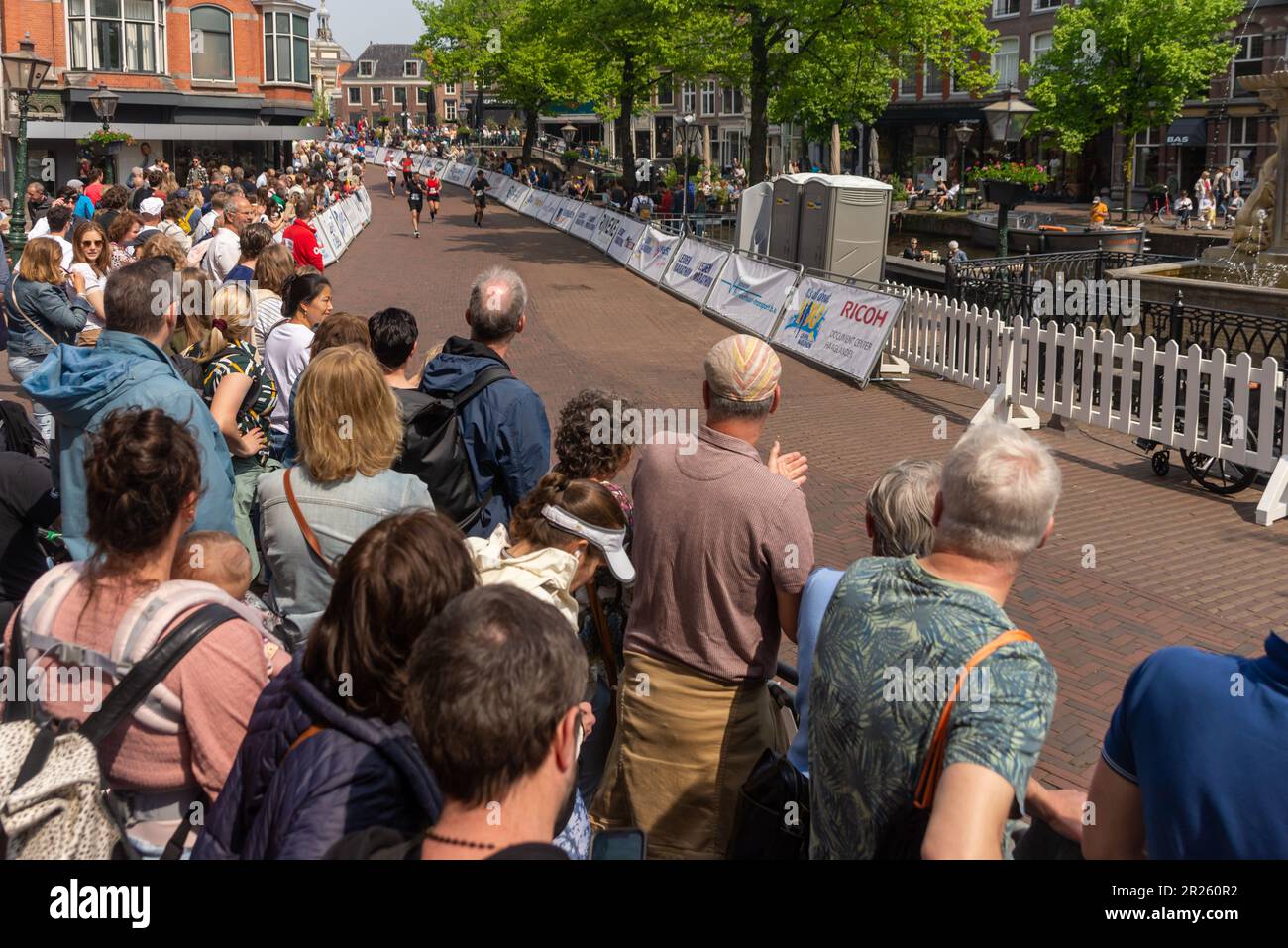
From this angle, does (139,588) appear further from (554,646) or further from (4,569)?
(4,569)

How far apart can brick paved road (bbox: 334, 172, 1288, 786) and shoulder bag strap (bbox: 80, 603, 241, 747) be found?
3.93m

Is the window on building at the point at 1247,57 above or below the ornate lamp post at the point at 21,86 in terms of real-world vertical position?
above

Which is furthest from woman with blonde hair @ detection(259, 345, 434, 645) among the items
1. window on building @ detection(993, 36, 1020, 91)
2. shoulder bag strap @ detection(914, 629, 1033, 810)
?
window on building @ detection(993, 36, 1020, 91)

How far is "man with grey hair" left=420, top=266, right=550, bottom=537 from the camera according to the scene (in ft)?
15.6

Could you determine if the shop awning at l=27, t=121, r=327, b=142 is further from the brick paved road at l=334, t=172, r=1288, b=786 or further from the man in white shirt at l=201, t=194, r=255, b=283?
the man in white shirt at l=201, t=194, r=255, b=283

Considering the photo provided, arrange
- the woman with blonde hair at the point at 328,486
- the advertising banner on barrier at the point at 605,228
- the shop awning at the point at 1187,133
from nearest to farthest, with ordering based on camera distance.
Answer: the woman with blonde hair at the point at 328,486 < the advertising banner on barrier at the point at 605,228 < the shop awning at the point at 1187,133

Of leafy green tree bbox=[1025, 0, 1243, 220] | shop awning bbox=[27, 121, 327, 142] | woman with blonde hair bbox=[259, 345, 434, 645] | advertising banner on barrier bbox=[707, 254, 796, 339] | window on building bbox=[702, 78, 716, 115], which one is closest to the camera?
woman with blonde hair bbox=[259, 345, 434, 645]

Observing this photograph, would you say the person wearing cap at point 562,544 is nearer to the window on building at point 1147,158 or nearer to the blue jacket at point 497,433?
the blue jacket at point 497,433

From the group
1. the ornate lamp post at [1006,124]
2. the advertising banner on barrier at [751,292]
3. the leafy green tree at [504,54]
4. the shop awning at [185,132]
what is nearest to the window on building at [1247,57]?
the leafy green tree at [504,54]

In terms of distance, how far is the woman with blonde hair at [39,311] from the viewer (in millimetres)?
7641

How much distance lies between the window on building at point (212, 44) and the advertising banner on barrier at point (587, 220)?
1855 cm

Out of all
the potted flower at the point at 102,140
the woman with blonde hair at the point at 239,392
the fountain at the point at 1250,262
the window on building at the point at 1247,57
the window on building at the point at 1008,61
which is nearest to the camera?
the woman with blonde hair at the point at 239,392

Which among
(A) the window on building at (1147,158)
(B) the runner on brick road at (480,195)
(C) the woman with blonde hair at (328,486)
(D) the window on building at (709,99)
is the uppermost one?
(D) the window on building at (709,99)

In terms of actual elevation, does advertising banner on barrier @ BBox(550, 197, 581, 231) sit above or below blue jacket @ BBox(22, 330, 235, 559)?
above
